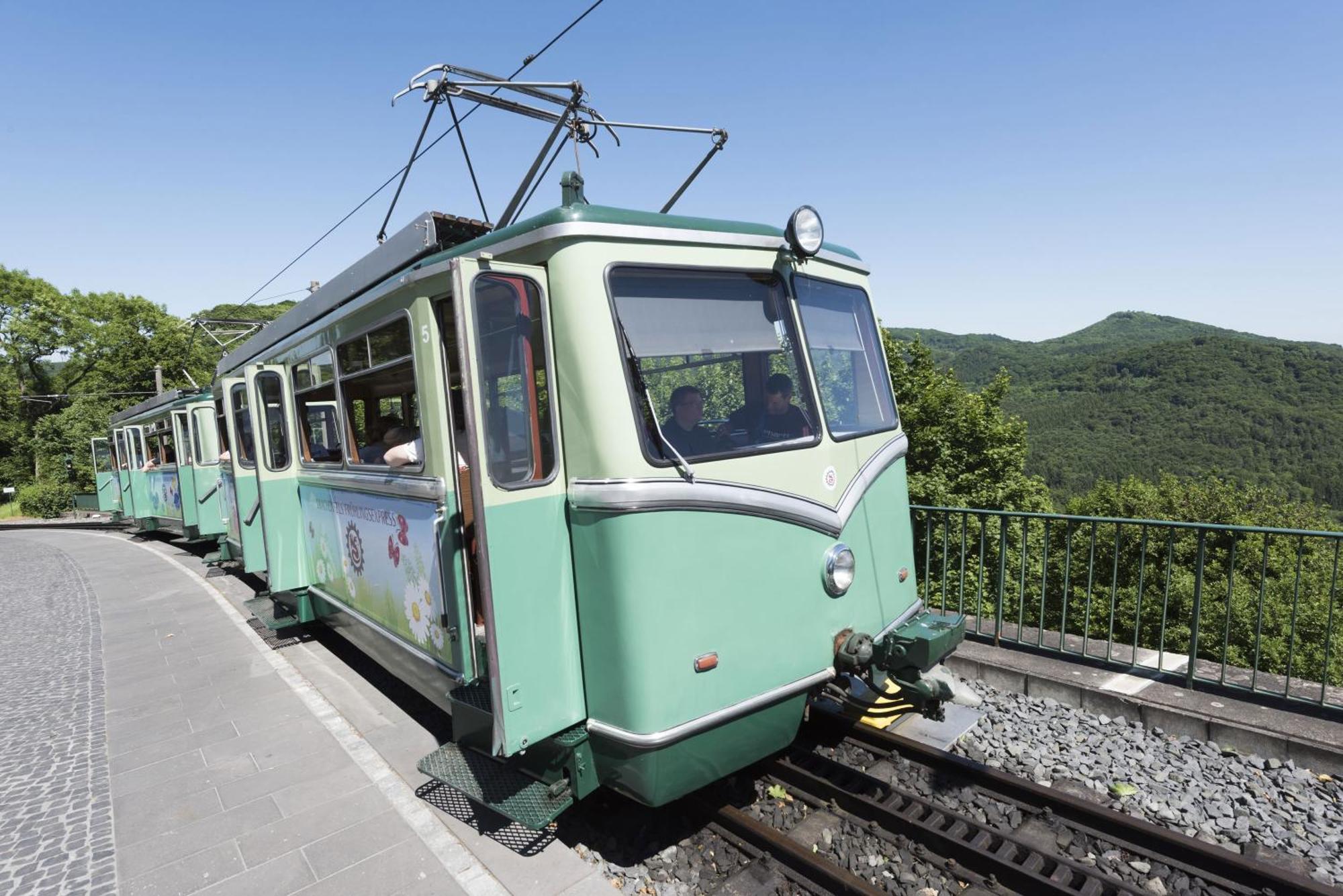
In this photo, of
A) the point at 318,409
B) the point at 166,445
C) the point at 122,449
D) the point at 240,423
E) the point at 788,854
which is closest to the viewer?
the point at 788,854

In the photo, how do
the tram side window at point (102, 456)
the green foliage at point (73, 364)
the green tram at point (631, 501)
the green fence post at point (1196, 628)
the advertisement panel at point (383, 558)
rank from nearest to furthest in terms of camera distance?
1. the green tram at point (631, 501)
2. the advertisement panel at point (383, 558)
3. the green fence post at point (1196, 628)
4. the tram side window at point (102, 456)
5. the green foliage at point (73, 364)

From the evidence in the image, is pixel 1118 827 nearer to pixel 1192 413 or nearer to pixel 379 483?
pixel 379 483

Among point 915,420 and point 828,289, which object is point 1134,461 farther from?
point 828,289

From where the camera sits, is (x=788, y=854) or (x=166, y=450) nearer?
(x=788, y=854)

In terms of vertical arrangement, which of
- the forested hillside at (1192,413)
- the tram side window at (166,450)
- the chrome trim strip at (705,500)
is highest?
the tram side window at (166,450)

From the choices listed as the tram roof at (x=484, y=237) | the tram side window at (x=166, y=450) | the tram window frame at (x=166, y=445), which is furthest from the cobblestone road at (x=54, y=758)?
the tram side window at (x=166, y=450)

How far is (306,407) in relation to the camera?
559 cm

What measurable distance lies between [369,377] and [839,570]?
2.97 m

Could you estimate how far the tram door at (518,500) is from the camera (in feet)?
9.71

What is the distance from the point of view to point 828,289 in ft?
13.6

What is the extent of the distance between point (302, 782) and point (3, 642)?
6.69m

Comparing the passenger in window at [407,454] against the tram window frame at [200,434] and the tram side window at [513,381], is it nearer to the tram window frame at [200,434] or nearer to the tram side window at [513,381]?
the tram side window at [513,381]

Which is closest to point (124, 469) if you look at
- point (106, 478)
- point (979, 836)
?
point (106, 478)

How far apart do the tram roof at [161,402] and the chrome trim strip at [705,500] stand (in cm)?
1178
